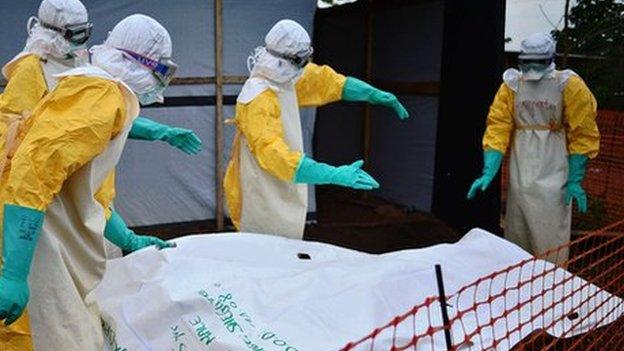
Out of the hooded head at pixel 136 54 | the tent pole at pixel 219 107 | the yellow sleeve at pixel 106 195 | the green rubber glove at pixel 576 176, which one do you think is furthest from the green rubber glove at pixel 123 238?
the tent pole at pixel 219 107

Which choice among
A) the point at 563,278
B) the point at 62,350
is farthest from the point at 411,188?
the point at 62,350

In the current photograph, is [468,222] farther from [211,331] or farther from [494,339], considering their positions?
[211,331]

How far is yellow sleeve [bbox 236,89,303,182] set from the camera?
3039 mm

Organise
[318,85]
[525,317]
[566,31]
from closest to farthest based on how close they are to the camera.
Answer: [525,317], [318,85], [566,31]

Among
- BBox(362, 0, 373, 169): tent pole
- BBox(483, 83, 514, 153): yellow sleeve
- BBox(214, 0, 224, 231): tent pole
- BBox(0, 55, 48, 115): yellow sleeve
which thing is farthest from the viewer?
BBox(362, 0, 373, 169): tent pole

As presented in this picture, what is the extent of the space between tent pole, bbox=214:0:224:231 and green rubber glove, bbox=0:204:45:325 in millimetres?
4143

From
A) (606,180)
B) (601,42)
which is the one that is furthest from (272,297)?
(601,42)

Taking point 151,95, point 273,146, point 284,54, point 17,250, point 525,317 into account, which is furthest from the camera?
point 284,54

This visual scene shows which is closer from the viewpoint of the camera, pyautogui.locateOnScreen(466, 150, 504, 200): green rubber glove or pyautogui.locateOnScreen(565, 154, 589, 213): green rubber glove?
pyautogui.locateOnScreen(565, 154, 589, 213): green rubber glove

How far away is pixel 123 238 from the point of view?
107 inches

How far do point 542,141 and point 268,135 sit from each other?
1.93 metres

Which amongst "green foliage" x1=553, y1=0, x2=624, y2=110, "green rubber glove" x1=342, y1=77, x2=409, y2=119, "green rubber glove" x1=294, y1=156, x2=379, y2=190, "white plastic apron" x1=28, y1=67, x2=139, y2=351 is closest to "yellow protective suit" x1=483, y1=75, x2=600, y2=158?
"green rubber glove" x1=342, y1=77, x2=409, y2=119

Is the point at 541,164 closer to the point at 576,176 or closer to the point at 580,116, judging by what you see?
the point at 576,176

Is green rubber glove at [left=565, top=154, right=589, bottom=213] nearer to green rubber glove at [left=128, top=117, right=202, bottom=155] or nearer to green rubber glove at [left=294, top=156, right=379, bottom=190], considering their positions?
green rubber glove at [left=294, top=156, right=379, bottom=190]
